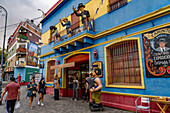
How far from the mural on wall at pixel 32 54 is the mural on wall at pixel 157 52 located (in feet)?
91.1

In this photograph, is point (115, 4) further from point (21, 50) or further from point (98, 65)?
point (21, 50)

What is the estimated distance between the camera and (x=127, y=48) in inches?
251

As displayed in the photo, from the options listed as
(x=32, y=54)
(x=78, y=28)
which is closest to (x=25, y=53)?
(x=32, y=54)

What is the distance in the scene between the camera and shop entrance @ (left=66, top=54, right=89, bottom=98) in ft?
30.6

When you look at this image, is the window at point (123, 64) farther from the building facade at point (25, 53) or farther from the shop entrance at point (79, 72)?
the building facade at point (25, 53)

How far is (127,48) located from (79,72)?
5.04 meters

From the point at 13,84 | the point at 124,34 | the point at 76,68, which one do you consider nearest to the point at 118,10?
the point at 124,34

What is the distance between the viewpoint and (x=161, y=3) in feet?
17.3

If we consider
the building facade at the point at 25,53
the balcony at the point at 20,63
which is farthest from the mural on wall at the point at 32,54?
the balcony at the point at 20,63

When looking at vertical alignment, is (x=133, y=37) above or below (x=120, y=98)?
above

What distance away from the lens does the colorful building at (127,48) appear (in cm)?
504

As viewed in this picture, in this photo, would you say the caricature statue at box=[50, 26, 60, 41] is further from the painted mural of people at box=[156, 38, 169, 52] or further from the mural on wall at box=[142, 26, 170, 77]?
the painted mural of people at box=[156, 38, 169, 52]

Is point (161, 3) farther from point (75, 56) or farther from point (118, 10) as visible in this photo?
point (75, 56)

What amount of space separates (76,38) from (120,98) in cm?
472
